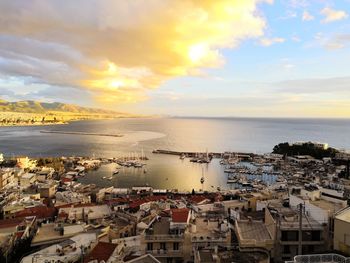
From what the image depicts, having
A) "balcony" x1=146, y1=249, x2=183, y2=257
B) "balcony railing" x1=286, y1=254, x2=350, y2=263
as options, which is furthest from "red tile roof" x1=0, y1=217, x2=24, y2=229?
"balcony railing" x1=286, y1=254, x2=350, y2=263

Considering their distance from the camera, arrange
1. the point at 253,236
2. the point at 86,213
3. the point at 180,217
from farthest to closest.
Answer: the point at 86,213, the point at 180,217, the point at 253,236

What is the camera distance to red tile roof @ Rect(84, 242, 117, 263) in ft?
47.7

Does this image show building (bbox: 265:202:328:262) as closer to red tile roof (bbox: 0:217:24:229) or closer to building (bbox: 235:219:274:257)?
building (bbox: 235:219:274:257)

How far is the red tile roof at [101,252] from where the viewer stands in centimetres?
1455

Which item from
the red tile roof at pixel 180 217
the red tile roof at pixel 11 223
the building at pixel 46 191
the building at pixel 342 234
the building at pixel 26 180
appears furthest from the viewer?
the building at pixel 26 180

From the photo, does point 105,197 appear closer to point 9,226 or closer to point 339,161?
point 9,226

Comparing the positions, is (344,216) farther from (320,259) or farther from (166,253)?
(166,253)

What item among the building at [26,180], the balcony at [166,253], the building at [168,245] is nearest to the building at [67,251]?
the building at [168,245]

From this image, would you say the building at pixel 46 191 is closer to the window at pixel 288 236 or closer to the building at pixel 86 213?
the building at pixel 86 213

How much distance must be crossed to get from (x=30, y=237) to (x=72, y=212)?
346cm

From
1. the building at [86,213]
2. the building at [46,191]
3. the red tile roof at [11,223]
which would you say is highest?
the building at [86,213]

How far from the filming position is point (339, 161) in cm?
5650

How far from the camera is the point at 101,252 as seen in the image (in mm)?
15070

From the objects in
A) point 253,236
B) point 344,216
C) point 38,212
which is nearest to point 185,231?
point 253,236
